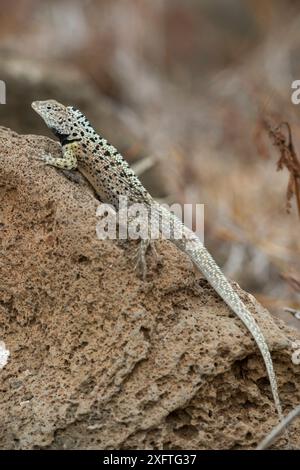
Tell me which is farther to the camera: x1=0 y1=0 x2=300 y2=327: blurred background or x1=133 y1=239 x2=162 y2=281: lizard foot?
x1=0 y1=0 x2=300 y2=327: blurred background

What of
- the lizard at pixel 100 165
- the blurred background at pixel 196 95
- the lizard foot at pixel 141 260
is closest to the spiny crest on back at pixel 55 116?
the lizard at pixel 100 165

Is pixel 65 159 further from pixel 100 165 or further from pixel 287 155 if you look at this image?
pixel 287 155

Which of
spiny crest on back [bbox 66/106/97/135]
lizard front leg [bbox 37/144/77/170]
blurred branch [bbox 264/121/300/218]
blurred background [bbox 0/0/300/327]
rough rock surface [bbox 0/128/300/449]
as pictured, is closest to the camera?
rough rock surface [bbox 0/128/300/449]

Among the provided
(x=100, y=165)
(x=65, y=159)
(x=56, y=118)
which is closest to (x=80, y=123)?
(x=56, y=118)

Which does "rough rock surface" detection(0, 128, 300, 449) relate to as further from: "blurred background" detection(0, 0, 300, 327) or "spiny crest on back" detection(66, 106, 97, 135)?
"blurred background" detection(0, 0, 300, 327)

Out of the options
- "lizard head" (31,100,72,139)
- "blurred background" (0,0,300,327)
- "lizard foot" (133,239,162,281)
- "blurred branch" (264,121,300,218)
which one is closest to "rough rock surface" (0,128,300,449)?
"lizard foot" (133,239,162,281)

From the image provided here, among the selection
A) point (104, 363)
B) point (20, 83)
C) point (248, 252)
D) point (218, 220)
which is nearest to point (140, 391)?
point (104, 363)

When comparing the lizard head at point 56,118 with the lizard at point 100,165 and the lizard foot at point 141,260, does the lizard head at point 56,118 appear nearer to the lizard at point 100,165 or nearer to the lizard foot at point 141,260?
the lizard at point 100,165
